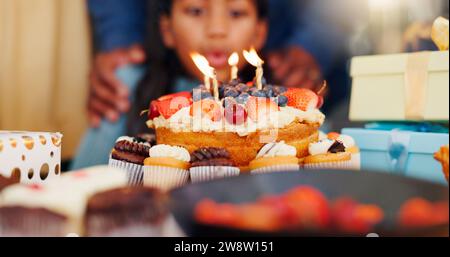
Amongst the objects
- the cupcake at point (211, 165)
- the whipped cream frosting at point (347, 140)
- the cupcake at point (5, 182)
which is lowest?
the cupcake at point (5, 182)

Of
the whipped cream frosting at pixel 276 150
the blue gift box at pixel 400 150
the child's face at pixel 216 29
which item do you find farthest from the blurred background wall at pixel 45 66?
the blue gift box at pixel 400 150

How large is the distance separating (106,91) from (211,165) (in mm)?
1044

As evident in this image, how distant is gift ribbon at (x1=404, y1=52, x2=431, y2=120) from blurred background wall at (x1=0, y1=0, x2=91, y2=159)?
123 cm

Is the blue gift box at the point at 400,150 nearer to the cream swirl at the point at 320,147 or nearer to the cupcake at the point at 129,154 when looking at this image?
the cream swirl at the point at 320,147

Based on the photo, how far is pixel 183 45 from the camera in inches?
77.1

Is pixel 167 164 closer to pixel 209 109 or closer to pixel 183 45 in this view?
pixel 209 109

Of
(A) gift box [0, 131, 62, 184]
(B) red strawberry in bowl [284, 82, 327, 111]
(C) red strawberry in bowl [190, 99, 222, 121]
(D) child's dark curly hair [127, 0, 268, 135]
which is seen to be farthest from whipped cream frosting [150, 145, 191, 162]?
(D) child's dark curly hair [127, 0, 268, 135]

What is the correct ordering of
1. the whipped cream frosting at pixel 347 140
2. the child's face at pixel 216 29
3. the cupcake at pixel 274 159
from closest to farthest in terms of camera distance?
the cupcake at pixel 274 159, the whipped cream frosting at pixel 347 140, the child's face at pixel 216 29

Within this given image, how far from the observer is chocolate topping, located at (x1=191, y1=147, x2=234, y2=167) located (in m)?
1.14

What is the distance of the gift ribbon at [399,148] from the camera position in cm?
128

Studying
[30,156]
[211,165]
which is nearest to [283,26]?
[211,165]

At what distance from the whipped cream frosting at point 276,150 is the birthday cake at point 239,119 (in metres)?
0.06
